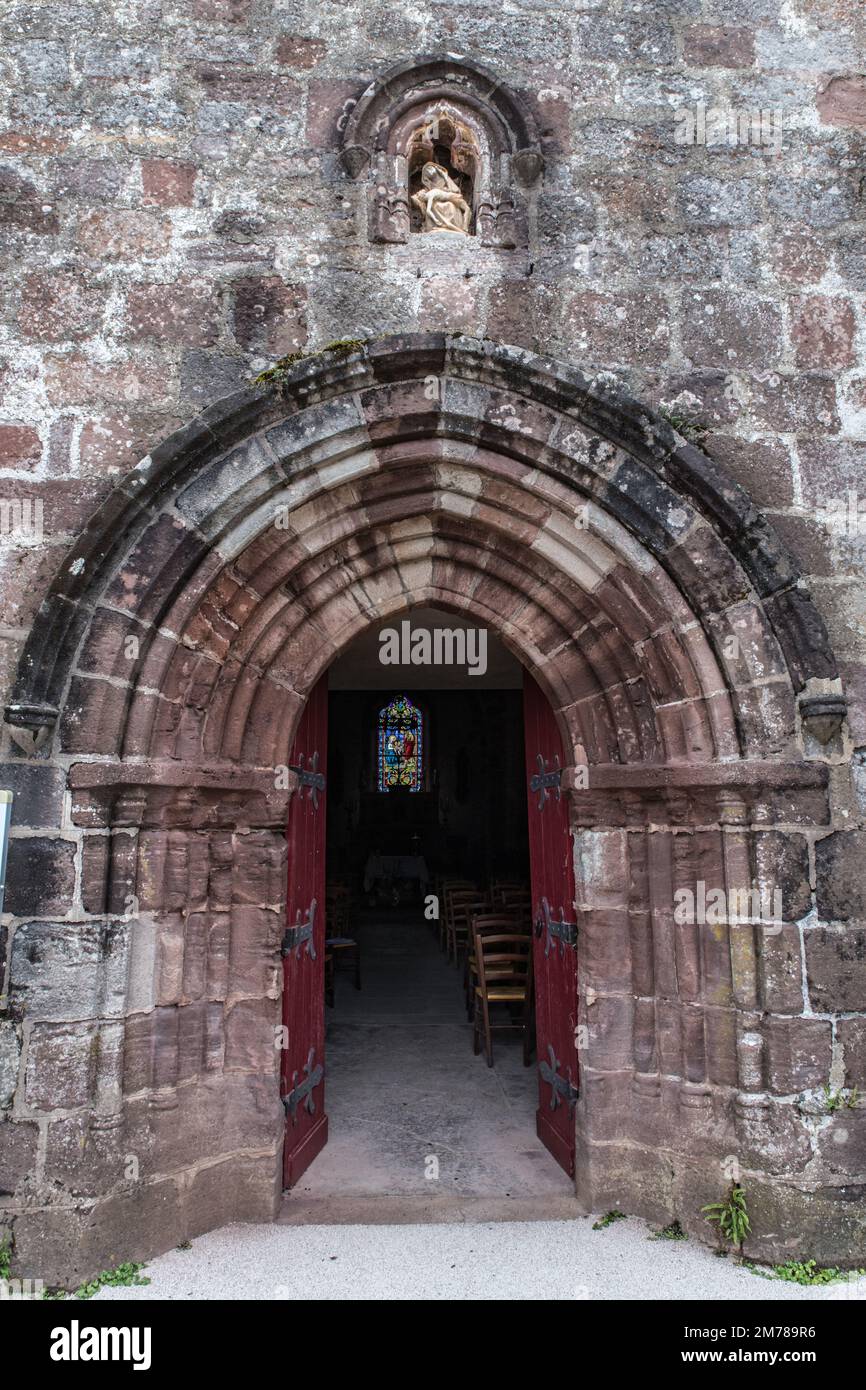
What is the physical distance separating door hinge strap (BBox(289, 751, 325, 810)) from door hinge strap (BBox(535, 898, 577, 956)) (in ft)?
3.97

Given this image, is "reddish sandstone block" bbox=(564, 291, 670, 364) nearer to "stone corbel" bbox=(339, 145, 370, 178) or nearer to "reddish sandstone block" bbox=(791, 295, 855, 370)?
"reddish sandstone block" bbox=(791, 295, 855, 370)

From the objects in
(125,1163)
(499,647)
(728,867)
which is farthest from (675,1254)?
(499,647)

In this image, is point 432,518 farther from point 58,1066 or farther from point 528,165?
point 58,1066

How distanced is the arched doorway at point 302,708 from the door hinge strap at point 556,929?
0.65ft

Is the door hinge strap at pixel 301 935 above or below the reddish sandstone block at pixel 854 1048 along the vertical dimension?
above

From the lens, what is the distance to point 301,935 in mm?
3699

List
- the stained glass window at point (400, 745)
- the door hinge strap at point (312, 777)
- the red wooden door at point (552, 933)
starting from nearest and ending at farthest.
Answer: the red wooden door at point (552, 933), the door hinge strap at point (312, 777), the stained glass window at point (400, 745)

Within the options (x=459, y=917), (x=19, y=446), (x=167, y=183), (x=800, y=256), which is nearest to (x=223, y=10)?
(x=167, y=183)

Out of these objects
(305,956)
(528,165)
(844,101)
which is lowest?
(305,956)

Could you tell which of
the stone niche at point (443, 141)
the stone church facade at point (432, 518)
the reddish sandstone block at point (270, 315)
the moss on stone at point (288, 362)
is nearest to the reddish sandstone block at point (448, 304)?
the stone church facade at point (432, 518)

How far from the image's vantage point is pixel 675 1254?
298 cm

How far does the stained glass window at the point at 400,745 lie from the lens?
14734 mm

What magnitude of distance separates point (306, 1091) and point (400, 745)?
1134 centimetres

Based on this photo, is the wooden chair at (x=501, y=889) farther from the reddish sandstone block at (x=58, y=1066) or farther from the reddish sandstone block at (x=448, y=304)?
the reddish sandstone block at (x=448, y=304)
